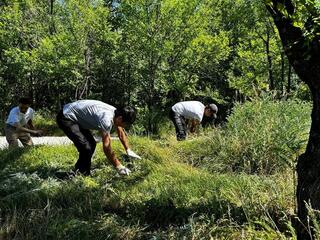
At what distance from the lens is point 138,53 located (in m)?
21.2

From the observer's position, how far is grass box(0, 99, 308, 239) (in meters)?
4.47

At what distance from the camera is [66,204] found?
17.8ft

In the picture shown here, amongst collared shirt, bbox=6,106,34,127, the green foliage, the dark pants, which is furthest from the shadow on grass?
the dark pants

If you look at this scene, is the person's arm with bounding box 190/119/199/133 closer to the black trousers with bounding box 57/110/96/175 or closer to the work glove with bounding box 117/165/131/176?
the black trousers with bounding box 57/110/96/175

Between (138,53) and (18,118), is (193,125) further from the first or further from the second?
(138,53)

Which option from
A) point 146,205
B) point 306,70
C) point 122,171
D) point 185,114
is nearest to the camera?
point 306,70

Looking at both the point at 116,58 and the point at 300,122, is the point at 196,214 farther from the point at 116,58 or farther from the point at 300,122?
the point at 116,58

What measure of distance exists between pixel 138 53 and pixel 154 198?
53.7 feet

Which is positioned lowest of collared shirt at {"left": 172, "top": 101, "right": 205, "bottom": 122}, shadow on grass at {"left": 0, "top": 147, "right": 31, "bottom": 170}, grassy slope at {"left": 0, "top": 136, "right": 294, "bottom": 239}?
shadow on grass at {"left": 0, "top": 147, "right": 31, "bottom": 170}

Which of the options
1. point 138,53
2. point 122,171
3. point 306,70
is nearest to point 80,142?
point 122,171

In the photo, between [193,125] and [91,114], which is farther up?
[91,114]

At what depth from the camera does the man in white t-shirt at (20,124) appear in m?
8.68

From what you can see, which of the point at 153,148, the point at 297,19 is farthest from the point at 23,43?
the point at 297,19

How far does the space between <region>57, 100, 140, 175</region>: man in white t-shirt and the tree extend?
287cm
